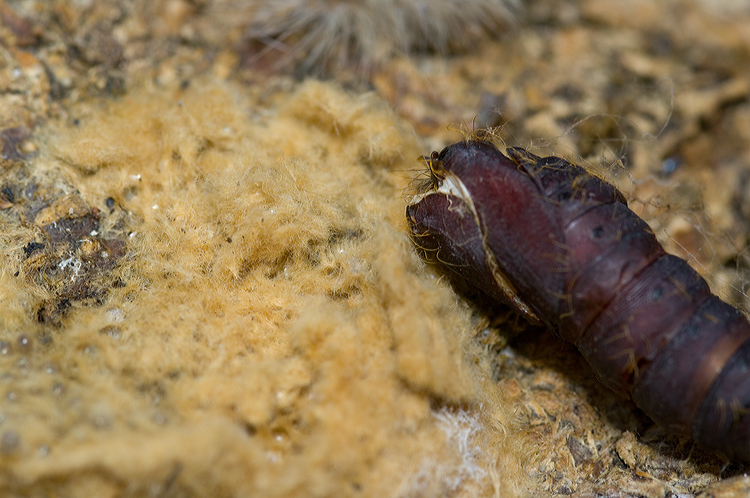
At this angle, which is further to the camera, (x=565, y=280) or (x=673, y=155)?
(x=673, y=155)

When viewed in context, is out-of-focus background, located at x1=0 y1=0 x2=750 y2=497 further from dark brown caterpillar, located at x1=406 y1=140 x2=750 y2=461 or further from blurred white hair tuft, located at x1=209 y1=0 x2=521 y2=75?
dark brown caterpillar, located at x1=406 y1=140 x2=750 y2=461

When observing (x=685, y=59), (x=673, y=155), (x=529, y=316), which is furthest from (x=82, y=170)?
(x=685, y=59)

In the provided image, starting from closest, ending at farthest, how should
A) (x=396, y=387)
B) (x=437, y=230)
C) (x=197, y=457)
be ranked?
(x=197, y=457) → (x=396, y=387) → (x=437, y=230)

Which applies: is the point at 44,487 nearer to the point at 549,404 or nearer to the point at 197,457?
the point at 197,457

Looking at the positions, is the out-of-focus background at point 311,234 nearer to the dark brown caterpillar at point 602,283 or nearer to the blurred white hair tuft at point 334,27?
the blurred white hair tuft at point 334,27

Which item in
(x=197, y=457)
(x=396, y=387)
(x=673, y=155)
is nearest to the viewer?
(x=197, y=457)

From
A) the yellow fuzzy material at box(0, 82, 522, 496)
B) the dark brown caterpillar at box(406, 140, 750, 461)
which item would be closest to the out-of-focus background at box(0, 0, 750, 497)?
the yellow fuzzy material at box(0, 82, 522, 496)

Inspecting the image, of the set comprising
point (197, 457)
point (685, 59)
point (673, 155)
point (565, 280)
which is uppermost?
point (685, 59)
